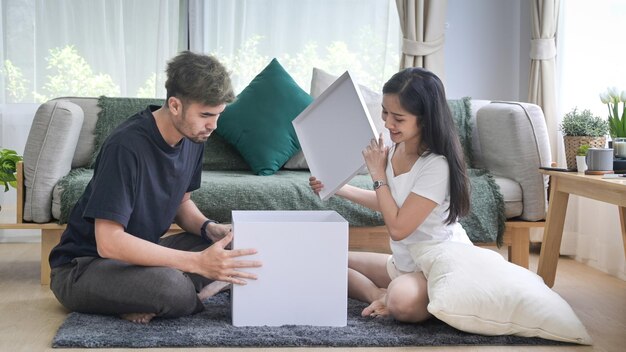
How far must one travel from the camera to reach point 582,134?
10.3 feet

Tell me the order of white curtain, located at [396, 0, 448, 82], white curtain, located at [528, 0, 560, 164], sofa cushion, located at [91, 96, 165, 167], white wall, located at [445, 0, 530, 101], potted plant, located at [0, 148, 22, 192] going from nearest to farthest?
potted plant, located at [0, 148, 22, 192], sofa cushion, located at [91, 96, 165, 167], white curtain, located at [528, 0, 560, 164], white curtain, located at [396, 0, 448, 82], white wall, located at [445, 0, 530, 101]

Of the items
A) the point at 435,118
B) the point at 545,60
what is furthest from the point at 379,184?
the point at 545,60

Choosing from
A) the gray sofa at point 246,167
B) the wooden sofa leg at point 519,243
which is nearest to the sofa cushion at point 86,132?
the gray sofa at point 246,167

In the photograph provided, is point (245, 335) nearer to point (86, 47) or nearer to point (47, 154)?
point (47, 154)

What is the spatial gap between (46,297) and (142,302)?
69cm

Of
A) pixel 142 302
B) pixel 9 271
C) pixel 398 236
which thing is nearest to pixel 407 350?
pixel 398 236

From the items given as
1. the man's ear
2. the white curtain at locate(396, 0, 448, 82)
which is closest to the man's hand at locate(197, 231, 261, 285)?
the man's ear

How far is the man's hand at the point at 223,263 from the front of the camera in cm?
227

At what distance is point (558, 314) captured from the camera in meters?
2.38

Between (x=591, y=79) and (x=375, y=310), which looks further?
(x=591, y=79)

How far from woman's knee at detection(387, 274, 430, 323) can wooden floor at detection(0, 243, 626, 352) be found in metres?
0.16

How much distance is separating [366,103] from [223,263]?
5.67 feet

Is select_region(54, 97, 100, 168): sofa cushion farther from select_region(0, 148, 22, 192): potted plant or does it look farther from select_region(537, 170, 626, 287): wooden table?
select_region(537, 170, 626, 287): wooden table

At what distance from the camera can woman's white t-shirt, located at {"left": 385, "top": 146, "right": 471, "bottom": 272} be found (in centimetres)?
247
